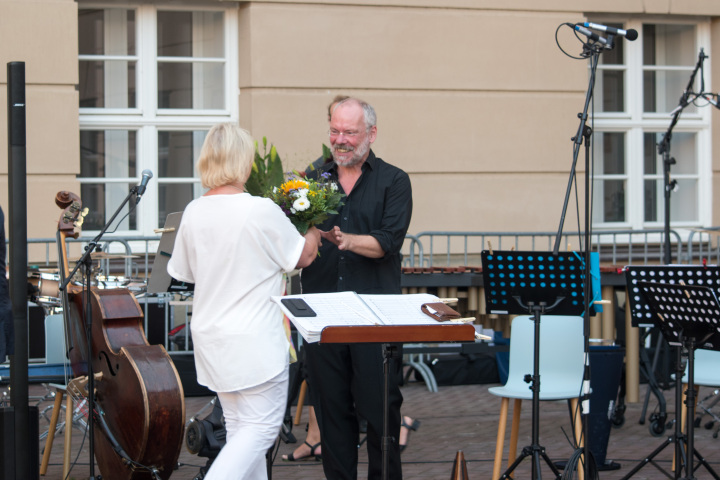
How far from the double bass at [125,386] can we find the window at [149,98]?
12.3 feet

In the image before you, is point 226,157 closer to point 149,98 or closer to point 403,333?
point 403,333

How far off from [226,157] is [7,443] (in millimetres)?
1827

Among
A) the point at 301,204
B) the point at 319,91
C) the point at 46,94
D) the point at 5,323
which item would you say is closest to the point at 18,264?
the point at 5,323

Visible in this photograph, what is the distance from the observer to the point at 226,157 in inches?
158

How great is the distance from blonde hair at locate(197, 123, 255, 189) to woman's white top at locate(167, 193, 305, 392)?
9cm

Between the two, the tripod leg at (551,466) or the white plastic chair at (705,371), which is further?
the white plastic chair at (705,371)

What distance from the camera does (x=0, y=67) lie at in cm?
845

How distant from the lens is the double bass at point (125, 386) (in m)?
4.94

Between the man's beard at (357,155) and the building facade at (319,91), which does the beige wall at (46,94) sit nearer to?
the building facade at (319,91)

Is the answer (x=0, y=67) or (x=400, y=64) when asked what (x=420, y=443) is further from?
(x=0, y=67)

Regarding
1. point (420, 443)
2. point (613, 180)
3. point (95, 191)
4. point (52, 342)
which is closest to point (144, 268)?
point (95, 191)

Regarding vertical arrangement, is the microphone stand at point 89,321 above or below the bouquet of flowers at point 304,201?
below

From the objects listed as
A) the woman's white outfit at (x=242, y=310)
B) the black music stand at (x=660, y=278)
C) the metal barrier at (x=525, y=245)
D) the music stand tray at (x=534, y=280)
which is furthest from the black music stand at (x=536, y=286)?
the metal barrier at (x=525, y=245)

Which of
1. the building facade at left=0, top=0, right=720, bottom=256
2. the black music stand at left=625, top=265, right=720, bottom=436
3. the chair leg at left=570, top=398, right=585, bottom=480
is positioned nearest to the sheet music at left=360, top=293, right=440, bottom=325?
the black music stand at left=625, top=265, right=720, bottom=436
